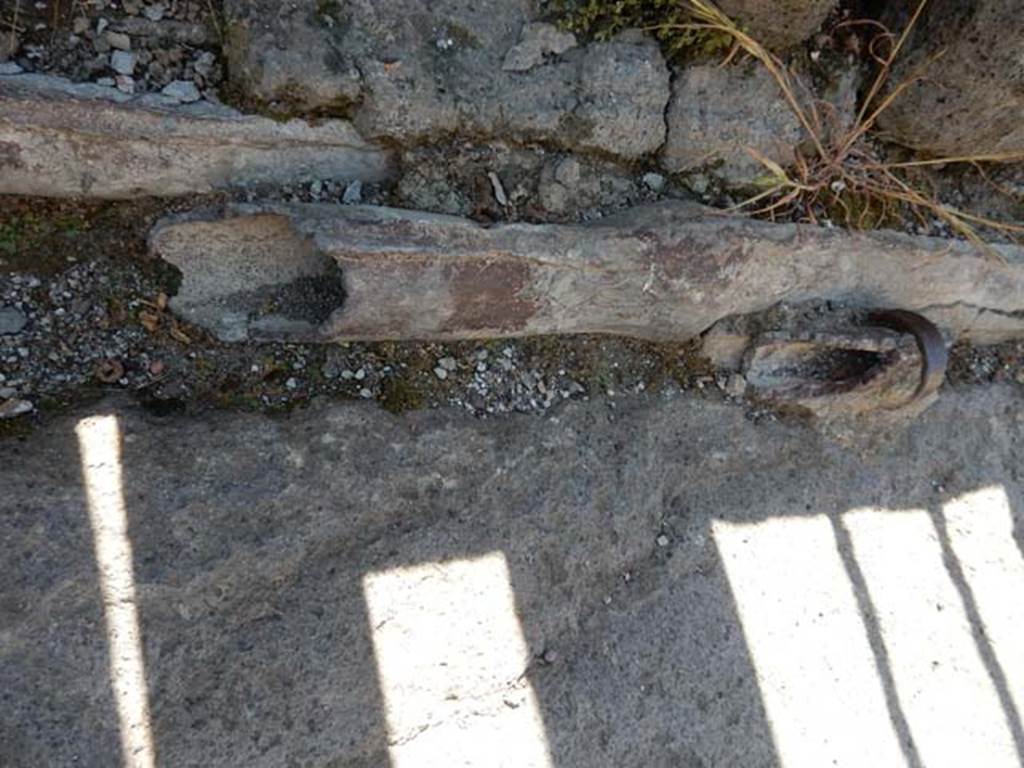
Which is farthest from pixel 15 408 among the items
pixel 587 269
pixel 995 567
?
pixel 995 567

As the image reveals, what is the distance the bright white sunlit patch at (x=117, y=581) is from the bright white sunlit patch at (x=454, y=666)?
0.45 metres

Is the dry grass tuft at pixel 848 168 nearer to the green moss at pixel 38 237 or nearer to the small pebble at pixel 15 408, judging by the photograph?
the green moss at pixel 38 237

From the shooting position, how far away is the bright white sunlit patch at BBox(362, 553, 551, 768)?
1784 millimetres

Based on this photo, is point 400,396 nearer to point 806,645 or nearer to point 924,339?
point 806,645

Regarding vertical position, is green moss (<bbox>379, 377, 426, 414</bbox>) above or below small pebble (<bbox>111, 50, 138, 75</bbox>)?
below

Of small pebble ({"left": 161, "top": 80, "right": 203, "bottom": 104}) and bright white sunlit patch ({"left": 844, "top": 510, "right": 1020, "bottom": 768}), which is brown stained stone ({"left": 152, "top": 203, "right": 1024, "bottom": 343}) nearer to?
small pebble ({"left": 161, "top": 80, "right": 203, "bottom": 104})

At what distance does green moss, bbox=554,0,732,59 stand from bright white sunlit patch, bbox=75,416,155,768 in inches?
53.4

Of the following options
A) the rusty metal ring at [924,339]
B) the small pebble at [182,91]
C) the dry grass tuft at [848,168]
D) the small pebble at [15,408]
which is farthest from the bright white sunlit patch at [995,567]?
the small pebble at [15,408]

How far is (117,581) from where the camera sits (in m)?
1.63

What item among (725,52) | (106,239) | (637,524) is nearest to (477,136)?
(725,52)

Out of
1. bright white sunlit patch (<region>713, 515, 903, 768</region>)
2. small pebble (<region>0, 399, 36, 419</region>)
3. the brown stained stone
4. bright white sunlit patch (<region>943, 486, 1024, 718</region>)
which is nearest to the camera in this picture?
small pebble (<region>0, 399, 36, 419</region>)

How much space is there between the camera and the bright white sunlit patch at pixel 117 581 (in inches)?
62.2

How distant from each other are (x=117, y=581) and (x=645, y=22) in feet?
5.49

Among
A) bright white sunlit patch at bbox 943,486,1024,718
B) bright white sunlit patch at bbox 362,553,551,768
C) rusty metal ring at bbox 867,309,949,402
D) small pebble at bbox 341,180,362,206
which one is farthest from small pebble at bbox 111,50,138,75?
bright white sunlit patch at bbox 943,486,1024,718
